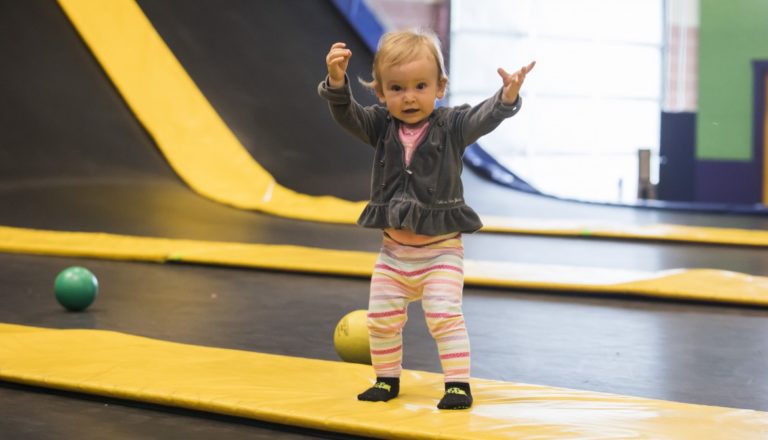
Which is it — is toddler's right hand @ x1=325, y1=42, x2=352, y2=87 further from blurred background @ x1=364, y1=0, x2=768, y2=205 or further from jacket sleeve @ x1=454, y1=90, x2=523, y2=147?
blurred background @ x1=364, y1=0, x2=768, y2=205

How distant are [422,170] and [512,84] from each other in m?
0.34

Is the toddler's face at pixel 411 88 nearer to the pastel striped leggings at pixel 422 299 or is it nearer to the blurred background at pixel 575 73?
the pastel striped leggings at pixel 422 299

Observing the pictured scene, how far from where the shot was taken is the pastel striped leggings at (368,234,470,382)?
262 centimetres

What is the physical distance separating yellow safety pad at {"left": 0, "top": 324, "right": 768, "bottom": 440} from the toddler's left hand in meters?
0.72

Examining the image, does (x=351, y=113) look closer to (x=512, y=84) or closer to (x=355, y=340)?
(x=512, y=84)

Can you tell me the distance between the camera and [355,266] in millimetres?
5219

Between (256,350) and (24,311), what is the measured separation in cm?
116

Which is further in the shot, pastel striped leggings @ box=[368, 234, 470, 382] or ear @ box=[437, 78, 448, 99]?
ear @ box=[437, 78, 448, 99]

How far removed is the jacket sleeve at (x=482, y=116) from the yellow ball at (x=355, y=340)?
2.27 ft

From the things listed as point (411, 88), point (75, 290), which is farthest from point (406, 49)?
point (75, 290)

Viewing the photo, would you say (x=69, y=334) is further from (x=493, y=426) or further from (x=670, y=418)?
(x=670, y=418)

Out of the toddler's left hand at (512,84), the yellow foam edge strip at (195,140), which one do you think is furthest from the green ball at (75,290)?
the yellow foam edge strip at (195,140)

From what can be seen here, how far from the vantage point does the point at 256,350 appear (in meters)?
3.46

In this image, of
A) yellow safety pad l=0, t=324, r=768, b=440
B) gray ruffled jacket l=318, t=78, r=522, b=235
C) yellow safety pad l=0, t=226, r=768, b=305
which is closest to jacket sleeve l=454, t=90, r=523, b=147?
gray ruffled jacket l=318, t=78, r=522, b=235
